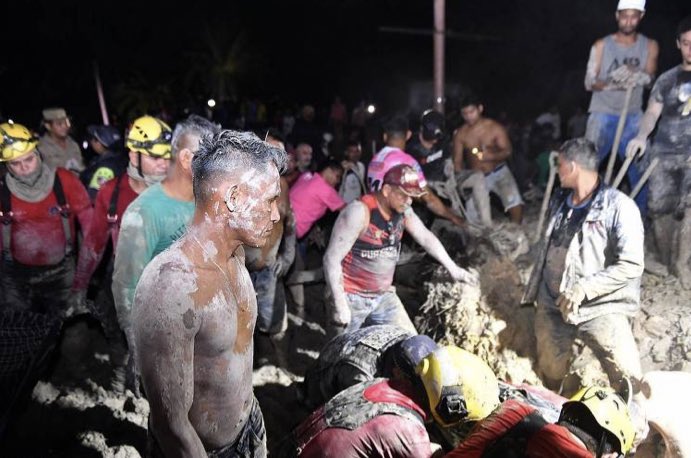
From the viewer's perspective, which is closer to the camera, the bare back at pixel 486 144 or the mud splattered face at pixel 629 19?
the mud splattered face at pixel 629 19

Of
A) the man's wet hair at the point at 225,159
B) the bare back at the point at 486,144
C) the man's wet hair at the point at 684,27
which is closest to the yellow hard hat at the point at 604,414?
the man's wet hair at the point at 225,159

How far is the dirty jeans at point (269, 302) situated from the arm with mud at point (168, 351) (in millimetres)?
2768

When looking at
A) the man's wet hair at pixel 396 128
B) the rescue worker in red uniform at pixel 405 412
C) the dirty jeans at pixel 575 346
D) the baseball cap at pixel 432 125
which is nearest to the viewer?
the rescue worker in red uniform at pixel 405 412

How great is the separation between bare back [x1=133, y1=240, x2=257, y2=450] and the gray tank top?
4745mm

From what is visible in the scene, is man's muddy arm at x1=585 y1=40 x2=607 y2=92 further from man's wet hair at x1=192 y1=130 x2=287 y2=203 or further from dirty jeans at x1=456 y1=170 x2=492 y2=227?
man's wet hair at x1=192 y1=130 x2=287 y2=203

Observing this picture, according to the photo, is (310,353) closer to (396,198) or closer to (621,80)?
(396,198)

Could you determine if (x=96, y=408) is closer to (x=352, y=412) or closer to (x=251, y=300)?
(x=352, y=412)

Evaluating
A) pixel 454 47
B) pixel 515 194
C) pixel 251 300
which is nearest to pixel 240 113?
pixel 454 47

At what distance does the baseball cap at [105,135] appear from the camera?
683 cm

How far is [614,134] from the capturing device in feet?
17.9

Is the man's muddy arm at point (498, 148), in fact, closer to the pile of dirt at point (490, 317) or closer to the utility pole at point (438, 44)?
the pile of dirt at point (490, 317)

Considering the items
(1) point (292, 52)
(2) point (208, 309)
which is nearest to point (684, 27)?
(2) point (208, 309)

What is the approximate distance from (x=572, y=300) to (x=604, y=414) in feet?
4.58

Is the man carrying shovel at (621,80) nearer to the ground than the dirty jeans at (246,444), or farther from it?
farther from it
